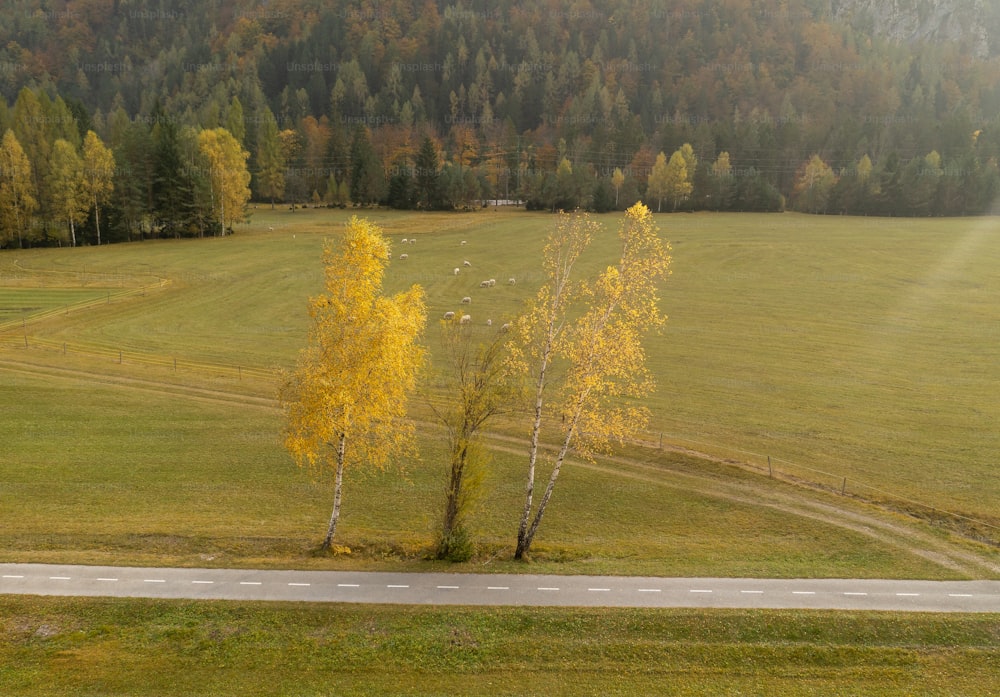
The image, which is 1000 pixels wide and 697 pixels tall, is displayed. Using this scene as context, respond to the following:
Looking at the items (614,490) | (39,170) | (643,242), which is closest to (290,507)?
(614,490)

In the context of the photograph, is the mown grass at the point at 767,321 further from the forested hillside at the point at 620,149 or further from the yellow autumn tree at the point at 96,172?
the forested hillside at the point at 620,149

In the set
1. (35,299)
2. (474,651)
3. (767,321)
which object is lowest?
(474,651)

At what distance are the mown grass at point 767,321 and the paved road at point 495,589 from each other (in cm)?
909

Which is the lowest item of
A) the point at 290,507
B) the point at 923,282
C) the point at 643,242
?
the point at 290,507

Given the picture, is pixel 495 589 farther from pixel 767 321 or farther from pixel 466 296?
pixel 466 296

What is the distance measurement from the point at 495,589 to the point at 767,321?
48169 mm

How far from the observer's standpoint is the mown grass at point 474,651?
18469 mm

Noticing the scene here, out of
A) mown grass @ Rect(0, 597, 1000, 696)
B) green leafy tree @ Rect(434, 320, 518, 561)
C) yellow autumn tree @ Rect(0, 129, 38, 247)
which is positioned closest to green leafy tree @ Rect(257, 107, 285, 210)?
yellow autumn tree @ Rect(0, 129, 38, 247)

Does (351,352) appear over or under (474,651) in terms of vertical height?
over

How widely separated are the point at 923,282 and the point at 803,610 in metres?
69.3

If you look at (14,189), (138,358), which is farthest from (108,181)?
(138,358)

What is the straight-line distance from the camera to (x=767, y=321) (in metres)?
62.5

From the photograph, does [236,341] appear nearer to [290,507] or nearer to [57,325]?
[57,325]

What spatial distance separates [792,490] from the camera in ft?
104
